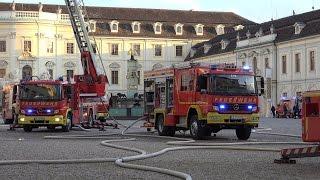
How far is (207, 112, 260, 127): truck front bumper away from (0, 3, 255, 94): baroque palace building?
71432 millimetres

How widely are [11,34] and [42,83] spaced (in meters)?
68.3

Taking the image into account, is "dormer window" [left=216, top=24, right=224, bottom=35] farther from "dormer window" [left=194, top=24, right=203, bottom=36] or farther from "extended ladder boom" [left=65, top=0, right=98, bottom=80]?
"extended ladder boom" [left=65, top=0, right=98, bottom=80]

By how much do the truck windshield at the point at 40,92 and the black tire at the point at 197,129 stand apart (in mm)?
8482

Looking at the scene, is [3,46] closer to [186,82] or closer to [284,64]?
[284,64]

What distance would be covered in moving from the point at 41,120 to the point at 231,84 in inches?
418

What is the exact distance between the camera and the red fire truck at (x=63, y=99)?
31734 mm

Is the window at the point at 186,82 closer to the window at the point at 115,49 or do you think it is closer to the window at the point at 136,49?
the window at the point at 136,49

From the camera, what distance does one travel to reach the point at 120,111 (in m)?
62.5

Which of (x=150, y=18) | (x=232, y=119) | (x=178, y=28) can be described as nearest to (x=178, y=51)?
(x=178, y=28)

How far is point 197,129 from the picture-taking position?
82.9 ft

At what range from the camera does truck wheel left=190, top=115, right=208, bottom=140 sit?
82.6 feet

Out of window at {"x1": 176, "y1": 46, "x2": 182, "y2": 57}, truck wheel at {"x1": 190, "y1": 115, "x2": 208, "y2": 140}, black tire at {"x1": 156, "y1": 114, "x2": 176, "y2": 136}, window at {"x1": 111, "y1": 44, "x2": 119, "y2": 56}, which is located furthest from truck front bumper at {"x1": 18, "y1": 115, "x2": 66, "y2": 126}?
window at {"x1": 176, "y1": 46, "x2": 182, "y2": 57}

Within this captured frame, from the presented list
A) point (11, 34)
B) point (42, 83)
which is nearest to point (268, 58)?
point (11, 34)

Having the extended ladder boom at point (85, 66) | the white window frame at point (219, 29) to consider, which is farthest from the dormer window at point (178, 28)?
the extended ladder boom at point (85, 66)
